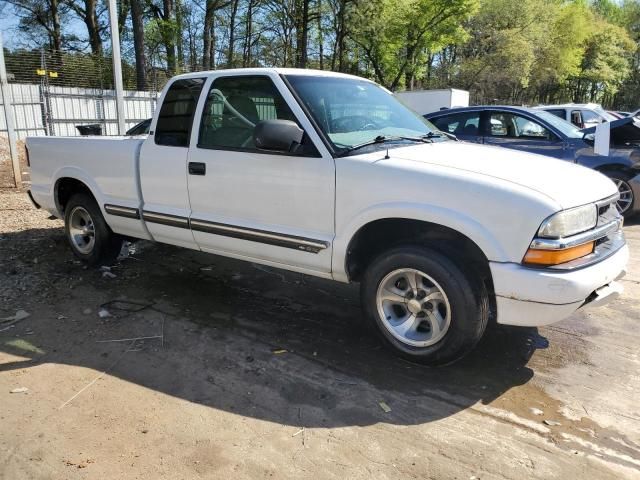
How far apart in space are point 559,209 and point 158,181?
332cm

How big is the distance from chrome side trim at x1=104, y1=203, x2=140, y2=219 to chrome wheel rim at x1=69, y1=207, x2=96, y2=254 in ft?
1.81

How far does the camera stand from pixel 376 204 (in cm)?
340

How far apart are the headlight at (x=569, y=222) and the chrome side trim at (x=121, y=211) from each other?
359 centimetres

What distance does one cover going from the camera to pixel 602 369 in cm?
356

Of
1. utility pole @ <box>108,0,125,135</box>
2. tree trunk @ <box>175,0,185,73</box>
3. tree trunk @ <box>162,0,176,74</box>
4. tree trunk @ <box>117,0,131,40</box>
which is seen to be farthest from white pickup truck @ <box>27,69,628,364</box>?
tree trunk @ <box>117,0,131,40</box>

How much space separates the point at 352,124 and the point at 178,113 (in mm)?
1655

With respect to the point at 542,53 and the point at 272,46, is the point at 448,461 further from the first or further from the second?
the point at 542,53

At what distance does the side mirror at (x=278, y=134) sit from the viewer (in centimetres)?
351

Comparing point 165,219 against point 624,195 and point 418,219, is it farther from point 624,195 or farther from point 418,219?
point 624,195

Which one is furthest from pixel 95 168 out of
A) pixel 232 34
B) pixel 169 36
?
pixel 232 34

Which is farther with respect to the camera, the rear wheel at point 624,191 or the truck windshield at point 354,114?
the rear wheel at point 624,191

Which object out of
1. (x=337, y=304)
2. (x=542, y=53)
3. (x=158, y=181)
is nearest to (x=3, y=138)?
(x=158, y=181)

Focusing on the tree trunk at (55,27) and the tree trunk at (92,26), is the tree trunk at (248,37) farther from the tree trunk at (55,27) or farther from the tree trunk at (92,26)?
the tree trunk at (55,27)

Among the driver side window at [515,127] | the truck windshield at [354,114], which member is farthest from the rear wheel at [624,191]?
the truck windshield at [354,114]
